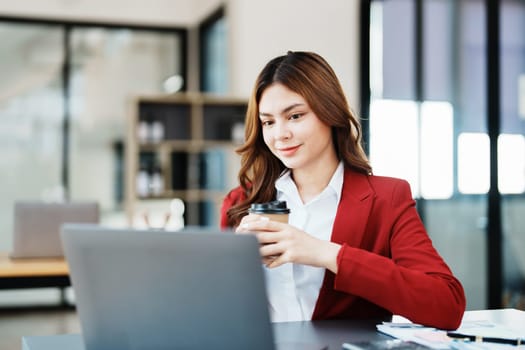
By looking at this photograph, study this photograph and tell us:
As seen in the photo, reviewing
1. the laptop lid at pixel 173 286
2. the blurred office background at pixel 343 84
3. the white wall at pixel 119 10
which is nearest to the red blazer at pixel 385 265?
Answer: the laptop lid at pixel 173 286

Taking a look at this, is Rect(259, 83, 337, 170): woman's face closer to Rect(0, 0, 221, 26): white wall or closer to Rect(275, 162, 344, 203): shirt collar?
Rect(275, 162, 344, 203): shirt collar

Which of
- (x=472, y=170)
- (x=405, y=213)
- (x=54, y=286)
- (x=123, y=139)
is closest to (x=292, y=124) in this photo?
(x=405, y=213)

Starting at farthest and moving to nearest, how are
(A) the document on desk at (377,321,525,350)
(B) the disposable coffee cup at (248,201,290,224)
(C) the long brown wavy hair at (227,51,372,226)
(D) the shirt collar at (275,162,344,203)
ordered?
(D) the shirt collar at (275,162,344,203) < (C) the long brown wavy hair at (227,51,372,226) < (B) the disposable coffee cup at (248,201,290,224) < (A) the document on desk at (377,321,525,350)

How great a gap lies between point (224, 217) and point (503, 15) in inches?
148

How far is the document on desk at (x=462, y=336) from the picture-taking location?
133 cm

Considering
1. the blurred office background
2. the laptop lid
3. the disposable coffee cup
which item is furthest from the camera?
the blurred office background

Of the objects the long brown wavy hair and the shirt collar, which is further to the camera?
the shirt collar

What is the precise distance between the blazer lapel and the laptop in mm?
1989

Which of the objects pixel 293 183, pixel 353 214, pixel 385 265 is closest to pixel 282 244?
pixel 385 265

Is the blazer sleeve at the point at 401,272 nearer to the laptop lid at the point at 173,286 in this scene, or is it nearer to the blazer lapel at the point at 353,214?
the blazer lapel at the point at 353,214

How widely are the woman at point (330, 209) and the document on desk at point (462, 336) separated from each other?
2.1 inches

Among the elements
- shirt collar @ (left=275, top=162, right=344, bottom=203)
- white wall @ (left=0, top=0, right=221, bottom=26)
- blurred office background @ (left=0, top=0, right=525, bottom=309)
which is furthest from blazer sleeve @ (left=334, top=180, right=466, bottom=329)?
white wall @ (left=0, top=0, right=221, bottom=26)

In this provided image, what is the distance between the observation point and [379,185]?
1.80m

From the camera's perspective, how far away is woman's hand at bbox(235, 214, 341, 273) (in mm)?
1375
